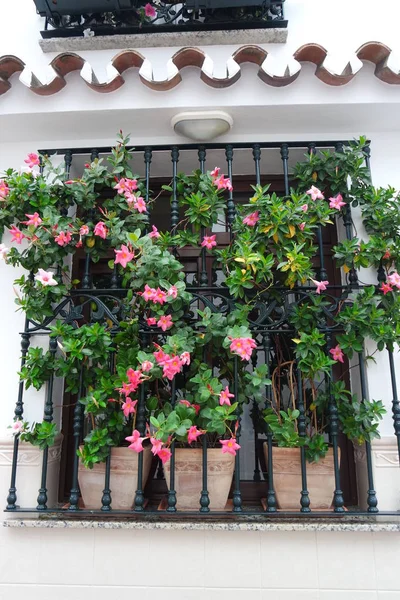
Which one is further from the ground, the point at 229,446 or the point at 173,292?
the point at 173,292

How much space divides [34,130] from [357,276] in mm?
1793

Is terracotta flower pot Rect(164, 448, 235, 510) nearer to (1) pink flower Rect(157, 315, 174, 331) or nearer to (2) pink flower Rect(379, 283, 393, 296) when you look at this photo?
(1) pink flower Rect(157, 315, 174, 331)

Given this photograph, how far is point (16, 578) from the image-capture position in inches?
73.7

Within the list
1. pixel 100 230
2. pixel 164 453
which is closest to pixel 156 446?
pixel 164 453

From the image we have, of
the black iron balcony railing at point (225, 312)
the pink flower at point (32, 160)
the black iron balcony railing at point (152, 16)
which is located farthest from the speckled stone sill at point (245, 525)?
the black iron balcony railing at point (152, 16)

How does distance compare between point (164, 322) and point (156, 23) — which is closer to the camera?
point (164, 322)

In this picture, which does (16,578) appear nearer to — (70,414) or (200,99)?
(70,414)

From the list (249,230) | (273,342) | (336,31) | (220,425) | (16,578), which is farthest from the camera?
(336,31)

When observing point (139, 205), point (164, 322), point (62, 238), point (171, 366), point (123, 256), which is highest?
point (139, 205)

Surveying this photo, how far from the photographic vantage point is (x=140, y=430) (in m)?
1.90

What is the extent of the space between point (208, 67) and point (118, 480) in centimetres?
188

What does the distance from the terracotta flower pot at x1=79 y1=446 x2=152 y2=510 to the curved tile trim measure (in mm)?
1672

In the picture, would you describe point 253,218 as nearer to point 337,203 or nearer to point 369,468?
point 337,203

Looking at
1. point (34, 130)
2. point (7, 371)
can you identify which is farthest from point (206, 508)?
point (34, 130)
